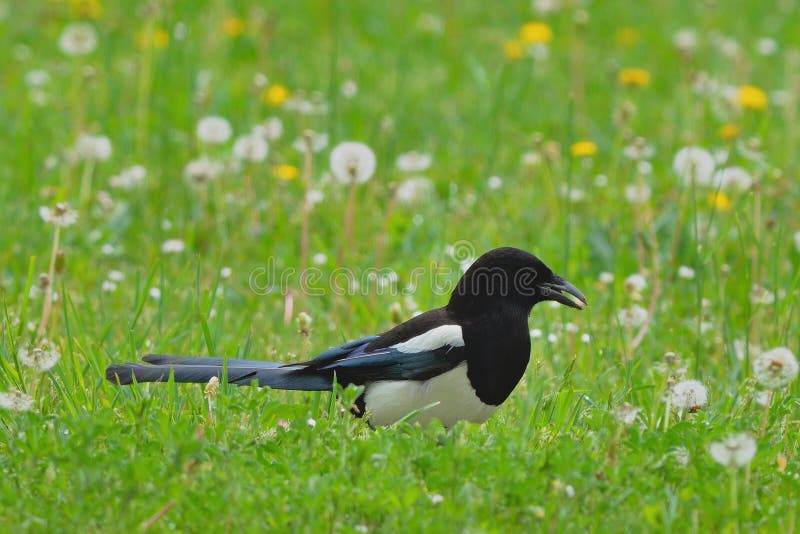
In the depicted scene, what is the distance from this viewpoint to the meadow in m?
2.68

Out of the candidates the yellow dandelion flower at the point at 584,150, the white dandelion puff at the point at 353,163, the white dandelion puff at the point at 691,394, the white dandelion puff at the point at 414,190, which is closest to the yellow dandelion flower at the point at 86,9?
the white dandelion puff at the point at 414,190

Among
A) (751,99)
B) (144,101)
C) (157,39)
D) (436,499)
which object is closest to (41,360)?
(436,499)

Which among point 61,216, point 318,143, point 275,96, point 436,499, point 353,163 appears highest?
point 275,96

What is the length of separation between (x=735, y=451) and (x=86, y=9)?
240 inches

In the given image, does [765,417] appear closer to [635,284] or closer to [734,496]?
[734,496]

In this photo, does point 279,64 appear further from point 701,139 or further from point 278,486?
point 278,486

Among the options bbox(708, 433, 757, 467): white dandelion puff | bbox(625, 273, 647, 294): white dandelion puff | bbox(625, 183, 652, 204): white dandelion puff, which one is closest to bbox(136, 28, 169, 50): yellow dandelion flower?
bbox(625, 183, 652, 204): white dandelion puff

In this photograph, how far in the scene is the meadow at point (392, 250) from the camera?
8.80ft

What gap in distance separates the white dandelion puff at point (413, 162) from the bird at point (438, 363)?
2298 mm

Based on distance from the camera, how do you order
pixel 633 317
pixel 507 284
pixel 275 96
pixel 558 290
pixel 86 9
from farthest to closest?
pixel 86 9, pixel 275 96, pixel 633 317, pixel 558 290, pixel 507 284

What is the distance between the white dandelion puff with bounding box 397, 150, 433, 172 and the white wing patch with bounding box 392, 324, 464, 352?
2.50m

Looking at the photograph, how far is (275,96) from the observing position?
21.6 feet

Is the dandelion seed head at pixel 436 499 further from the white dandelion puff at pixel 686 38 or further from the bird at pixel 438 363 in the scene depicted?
the white dandelion puff at pixel 686 38

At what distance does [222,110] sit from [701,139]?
253 cm
